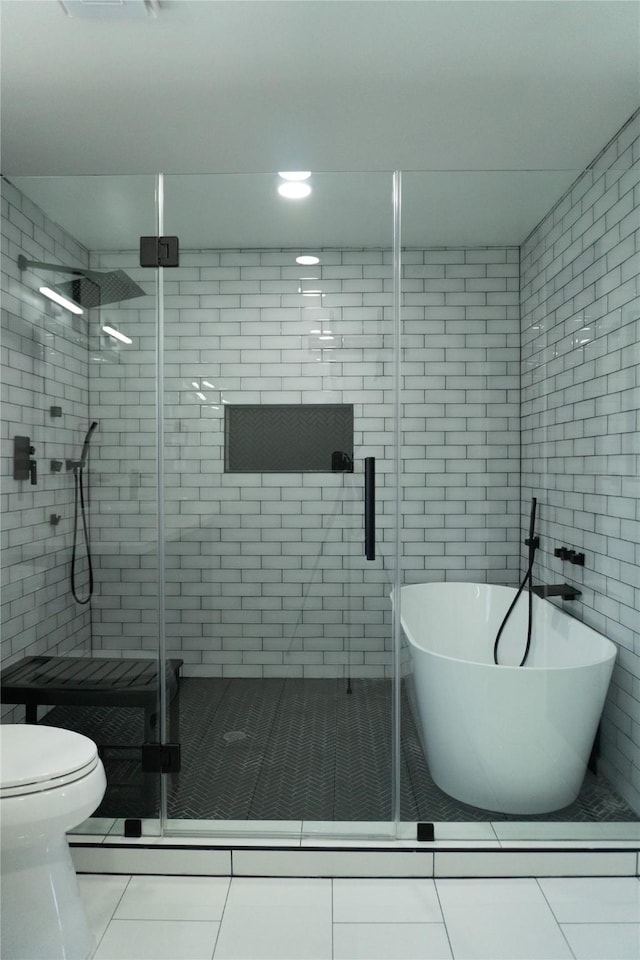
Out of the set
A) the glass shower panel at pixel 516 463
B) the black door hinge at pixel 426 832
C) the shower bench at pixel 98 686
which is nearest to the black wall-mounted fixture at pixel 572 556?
the glass shower panel at pixel 516 463

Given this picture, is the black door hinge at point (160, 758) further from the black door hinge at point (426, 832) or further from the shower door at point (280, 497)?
the black door hinge at point (426, 832)

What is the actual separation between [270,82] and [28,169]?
150cm

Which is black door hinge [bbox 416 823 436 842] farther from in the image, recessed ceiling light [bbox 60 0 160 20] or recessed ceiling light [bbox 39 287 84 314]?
recessed ceiling light [bbox 60 0 160 20]

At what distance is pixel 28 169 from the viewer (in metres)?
3.14

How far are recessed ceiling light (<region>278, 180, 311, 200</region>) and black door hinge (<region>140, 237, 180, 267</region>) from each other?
0.44 meters

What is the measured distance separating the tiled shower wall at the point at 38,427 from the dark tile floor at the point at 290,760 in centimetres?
46

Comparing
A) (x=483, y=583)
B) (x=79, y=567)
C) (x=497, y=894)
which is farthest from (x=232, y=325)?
(x=497, y=894)

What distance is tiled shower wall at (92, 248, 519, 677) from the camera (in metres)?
2.31

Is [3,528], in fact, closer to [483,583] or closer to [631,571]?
[483,583]

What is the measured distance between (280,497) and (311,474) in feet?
0.49

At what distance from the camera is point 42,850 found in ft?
5.98

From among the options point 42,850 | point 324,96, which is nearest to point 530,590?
point 42,850

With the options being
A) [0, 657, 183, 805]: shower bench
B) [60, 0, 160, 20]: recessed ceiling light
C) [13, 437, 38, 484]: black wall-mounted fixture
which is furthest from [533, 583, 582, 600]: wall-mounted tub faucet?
[60, 0, 160, 20]: recessed ceiling light

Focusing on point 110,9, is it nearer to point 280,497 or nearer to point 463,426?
point 280,497
